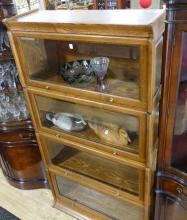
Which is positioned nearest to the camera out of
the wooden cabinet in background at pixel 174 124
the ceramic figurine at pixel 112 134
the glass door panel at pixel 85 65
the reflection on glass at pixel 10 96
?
the wooden cabinet in background at pixel 174 124

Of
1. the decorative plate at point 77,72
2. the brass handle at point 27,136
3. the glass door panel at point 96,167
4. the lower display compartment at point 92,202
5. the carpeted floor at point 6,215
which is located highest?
the decorative plate at point 77,72

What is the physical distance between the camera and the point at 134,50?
3.15 feet

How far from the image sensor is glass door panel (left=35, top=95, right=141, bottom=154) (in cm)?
115

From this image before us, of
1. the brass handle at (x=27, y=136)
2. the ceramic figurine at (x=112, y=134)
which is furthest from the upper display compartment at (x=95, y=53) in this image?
the brass handle at (x=27, y=136)

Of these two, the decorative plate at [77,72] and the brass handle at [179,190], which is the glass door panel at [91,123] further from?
the brass handle at [179,190]

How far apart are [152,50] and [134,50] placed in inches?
5.0

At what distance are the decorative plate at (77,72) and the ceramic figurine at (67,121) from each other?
224mm

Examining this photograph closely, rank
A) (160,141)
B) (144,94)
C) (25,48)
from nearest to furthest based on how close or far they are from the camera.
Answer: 1. (144,94)
2. (160,141)
3. (25,48)

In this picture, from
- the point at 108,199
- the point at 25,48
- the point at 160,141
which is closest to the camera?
the point at 160,141

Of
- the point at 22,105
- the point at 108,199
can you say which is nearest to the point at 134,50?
the point at 108,199

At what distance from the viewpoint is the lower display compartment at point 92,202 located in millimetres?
1481

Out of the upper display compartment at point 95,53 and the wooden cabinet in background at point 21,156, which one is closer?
the upper display compartment at point 95,53

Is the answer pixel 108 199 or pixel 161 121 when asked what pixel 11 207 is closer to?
pixel 108 199

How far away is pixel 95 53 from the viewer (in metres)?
1.20
